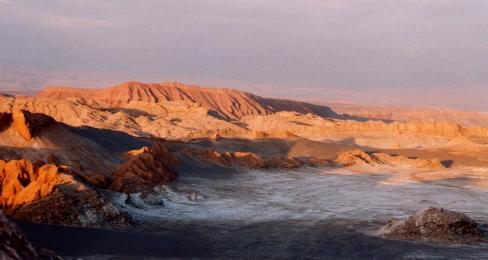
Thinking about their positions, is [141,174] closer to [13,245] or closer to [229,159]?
[229,159]

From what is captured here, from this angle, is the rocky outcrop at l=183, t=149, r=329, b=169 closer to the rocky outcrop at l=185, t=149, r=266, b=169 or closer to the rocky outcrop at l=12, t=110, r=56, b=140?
the rocky outcrop at l=185, t=149, r=266, b=169

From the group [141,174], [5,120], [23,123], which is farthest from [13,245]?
[5,120]

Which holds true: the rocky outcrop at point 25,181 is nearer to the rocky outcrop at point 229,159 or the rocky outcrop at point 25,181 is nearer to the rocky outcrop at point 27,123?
the rocky outcrop at point 27,123

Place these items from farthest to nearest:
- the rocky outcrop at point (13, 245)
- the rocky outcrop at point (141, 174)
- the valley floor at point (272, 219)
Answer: the rocky outcrop at point (141, 174) < the valley floor at point (272, 219) < the rocky outcrop at point (13, 245)

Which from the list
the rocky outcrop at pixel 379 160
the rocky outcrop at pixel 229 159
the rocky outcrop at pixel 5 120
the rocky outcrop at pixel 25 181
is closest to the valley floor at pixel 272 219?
the rocky outcrop at pixel 25 181

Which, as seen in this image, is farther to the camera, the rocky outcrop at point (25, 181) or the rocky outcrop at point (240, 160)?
the rocky outcrop at point (240, 160)

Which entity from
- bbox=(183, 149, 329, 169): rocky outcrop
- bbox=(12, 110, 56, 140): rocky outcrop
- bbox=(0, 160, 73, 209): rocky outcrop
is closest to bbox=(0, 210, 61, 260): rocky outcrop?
bbox=(0, 160, 73, 209): rocky outcrop

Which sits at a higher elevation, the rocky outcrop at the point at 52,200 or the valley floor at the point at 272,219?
the rocky outcrop at the point at 52,200
